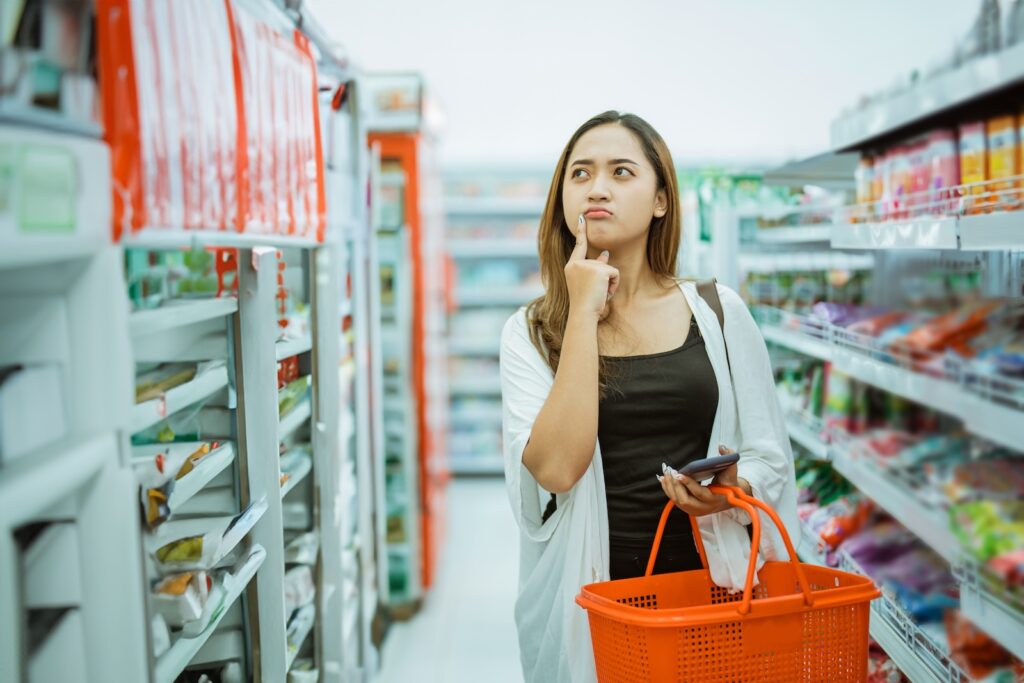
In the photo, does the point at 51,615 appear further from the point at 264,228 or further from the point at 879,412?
the point at 879,412

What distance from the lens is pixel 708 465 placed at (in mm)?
1546

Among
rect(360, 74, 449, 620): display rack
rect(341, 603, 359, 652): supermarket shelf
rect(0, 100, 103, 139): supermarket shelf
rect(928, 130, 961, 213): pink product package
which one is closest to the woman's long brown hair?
rect(928, 130, 961, 213): pink product package

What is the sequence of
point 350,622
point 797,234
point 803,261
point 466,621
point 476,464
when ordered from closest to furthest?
1. point 797,234
2. point 350,622
3. point 803,261
4. point 466,621
5. point 476,464

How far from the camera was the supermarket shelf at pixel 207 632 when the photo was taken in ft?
4.75

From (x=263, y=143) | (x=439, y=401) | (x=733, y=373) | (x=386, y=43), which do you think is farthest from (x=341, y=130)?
(x=386, y=43)

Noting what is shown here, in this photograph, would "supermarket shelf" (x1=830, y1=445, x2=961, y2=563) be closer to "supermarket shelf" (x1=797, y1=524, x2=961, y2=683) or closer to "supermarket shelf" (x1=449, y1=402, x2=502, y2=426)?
"supermarket shelf" (x1=797, y1=524, x2=961, y2=683)

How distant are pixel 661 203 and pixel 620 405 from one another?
19.5 inches

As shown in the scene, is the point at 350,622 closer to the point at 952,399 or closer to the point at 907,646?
the point at 907,646

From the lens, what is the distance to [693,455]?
6.01ft

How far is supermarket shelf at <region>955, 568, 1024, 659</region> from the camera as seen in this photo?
135cm

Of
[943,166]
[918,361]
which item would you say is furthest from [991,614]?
[943,166]

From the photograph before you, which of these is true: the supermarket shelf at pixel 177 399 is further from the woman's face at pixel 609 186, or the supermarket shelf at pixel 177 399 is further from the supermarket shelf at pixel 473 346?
the supermarket shelf at pixel 473 346

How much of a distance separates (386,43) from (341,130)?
4.79 metres

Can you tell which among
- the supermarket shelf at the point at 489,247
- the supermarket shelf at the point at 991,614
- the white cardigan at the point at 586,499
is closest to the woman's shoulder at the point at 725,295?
the white cardigan at the point at 586,499
